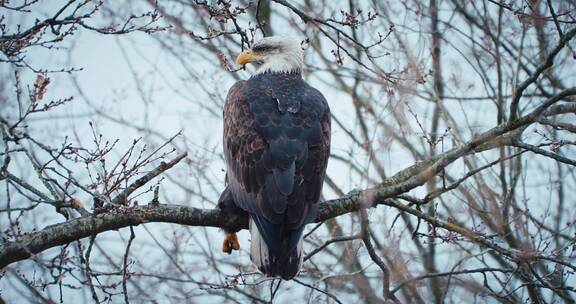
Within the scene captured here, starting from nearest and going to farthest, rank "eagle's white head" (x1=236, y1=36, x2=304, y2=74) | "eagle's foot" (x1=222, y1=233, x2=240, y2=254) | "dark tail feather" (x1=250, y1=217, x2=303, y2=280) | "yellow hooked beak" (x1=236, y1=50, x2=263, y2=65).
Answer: "dark tail feather" (x1=250, y1=217, x2=303, y2=280) < "eagle's foot" (x1=222, y1=233, x2=240, y2=254) < "yellow hooked beak" (x1=236, y1=50, x2=263, y2=65) < "eagle's white head" (x1=236, y1=36, x2=304, y2=74)

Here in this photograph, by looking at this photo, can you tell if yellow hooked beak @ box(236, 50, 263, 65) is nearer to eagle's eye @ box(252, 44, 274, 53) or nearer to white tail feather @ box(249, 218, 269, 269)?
eagle's eye @ box(252, 44, 274, 53)

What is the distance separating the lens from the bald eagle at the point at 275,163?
18.3 feet

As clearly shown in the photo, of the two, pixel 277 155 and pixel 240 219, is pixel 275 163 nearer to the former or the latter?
pixel 277 155

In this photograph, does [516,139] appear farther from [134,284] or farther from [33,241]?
[134,284]

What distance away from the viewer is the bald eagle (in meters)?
5.59

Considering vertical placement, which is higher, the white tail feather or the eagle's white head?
the eagle's white head

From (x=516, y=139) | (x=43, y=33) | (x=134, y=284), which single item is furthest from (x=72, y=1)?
(x=134, y=284)

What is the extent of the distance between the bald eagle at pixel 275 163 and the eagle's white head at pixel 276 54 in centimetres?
54

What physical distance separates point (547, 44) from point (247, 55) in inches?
178

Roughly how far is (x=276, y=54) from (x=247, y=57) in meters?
0.39

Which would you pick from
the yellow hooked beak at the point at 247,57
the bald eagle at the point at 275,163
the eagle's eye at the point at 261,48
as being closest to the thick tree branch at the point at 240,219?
the bald eagle at the point at 275,163

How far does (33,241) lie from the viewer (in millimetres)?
4797

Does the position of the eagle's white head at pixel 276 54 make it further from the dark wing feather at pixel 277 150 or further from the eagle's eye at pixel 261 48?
the dark wing feather at pixel 277 150

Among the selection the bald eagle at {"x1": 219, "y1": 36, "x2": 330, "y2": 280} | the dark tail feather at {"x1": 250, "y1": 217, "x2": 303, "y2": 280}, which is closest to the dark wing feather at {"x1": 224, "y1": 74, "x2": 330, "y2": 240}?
the bald eagle at {"x1": 219, "y1": 36, "x2": 330, "y2": 280}
